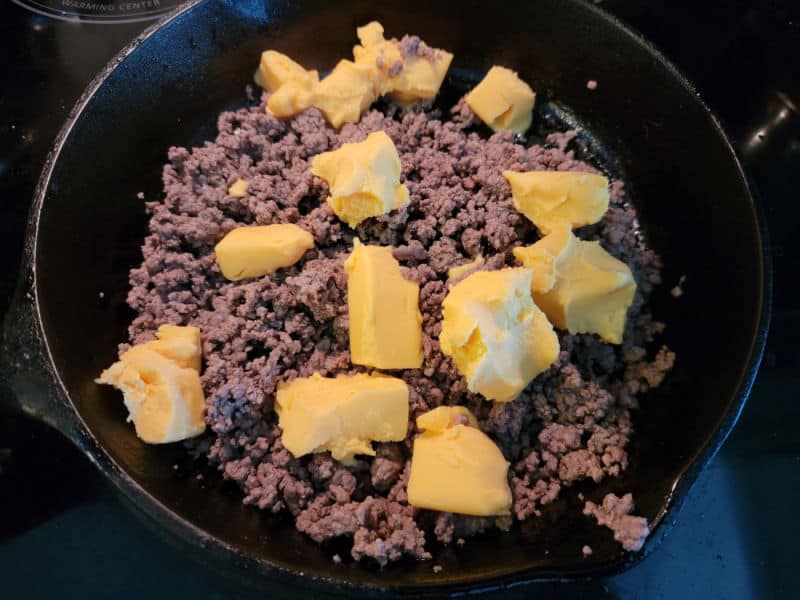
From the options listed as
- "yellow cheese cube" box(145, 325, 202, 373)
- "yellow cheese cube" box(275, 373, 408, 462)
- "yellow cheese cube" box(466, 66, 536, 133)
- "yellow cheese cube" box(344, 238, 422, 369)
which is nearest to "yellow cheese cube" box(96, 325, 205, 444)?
"yellow cheese cube" box(145, 325, 202, 373)

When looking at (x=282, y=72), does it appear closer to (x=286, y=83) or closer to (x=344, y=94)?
(x=286, y=83)

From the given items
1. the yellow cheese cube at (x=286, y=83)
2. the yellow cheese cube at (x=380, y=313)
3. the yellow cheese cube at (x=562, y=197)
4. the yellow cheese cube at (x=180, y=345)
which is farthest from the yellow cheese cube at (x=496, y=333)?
the yellow cheese cube at (x=286, y=83)

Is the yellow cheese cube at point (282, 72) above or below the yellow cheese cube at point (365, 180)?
above

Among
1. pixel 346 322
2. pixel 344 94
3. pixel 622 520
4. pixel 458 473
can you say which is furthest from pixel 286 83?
pixel 622 520

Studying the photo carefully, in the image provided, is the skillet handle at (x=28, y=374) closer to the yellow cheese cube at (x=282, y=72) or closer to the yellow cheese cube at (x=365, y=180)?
the yellow cheese cube at (x=365, y=180)

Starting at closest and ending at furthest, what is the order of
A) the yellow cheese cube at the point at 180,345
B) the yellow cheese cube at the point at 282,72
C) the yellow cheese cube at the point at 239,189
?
the yellow cheese cube at the point at 180,345 → the yellow cheese cube at the point at 239,189 → the yellow cheese cube at the point at 282,72

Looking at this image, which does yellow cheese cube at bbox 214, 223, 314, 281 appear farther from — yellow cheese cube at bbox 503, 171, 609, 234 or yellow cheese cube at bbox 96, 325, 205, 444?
yellow cheese cube at bbox 503, 171, 609, 234

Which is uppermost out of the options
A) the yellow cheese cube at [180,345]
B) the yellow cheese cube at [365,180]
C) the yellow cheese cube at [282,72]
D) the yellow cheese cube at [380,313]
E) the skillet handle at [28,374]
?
the yellow cheese cube at [282,72]

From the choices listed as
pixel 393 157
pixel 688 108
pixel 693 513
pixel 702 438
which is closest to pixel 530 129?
pixel 688 108
